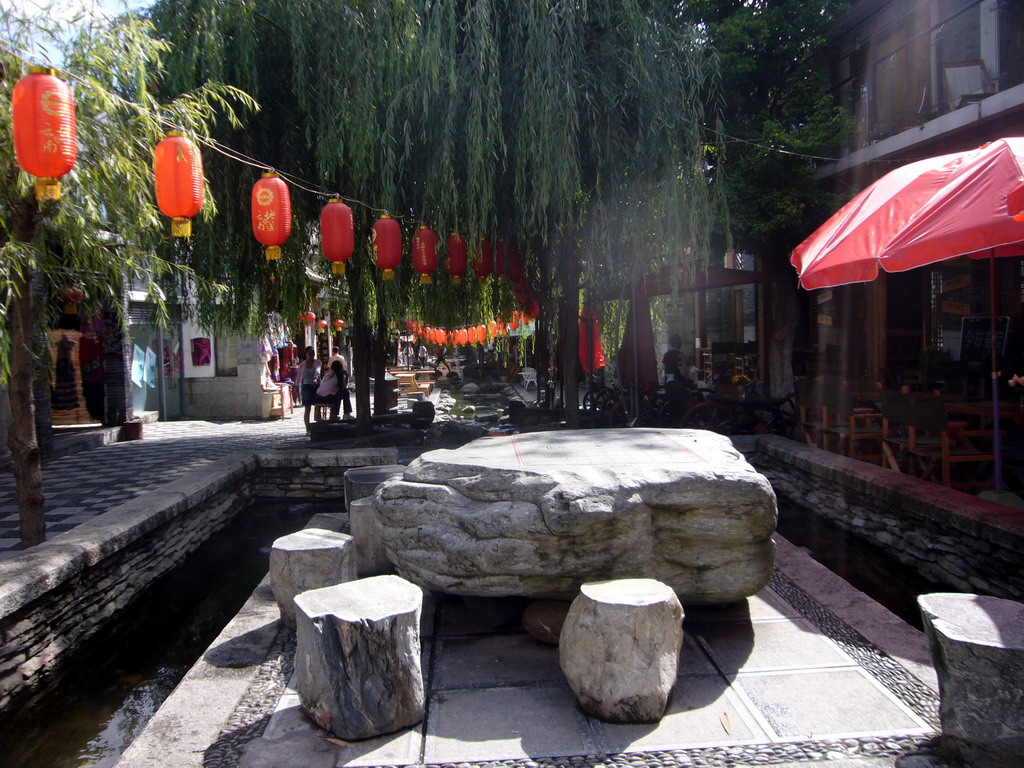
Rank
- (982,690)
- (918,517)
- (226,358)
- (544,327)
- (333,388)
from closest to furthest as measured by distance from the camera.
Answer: (982,690)
(918,517)
(544,327)
(333,388)
(226,358)

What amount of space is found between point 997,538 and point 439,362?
30.3 meters

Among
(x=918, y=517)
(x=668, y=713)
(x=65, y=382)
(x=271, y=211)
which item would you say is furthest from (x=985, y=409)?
(x=65, y=382)

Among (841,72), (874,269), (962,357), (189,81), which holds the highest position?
(841,72)

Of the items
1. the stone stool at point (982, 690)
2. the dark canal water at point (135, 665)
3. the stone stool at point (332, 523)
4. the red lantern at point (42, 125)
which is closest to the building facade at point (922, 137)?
the stone stool at point (982, 690)

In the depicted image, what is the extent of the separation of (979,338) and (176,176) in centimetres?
869

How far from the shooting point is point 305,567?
418cm

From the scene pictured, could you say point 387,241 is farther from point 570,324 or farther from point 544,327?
point 544,327

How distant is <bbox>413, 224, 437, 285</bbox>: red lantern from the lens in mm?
7242

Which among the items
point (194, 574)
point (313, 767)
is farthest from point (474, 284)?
point (313, 767)

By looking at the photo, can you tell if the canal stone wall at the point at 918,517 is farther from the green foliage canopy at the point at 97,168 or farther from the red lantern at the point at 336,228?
the green foliage canopy at the point at 97,168

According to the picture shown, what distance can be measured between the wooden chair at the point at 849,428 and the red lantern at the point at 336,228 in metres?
5.47

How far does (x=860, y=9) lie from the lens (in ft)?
38.1

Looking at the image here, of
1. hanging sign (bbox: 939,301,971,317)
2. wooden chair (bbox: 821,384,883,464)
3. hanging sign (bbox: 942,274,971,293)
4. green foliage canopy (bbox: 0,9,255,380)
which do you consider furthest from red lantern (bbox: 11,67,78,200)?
hanging sign (bbox: 939,301,971,317)

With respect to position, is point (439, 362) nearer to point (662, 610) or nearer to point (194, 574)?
point (194, 574)
